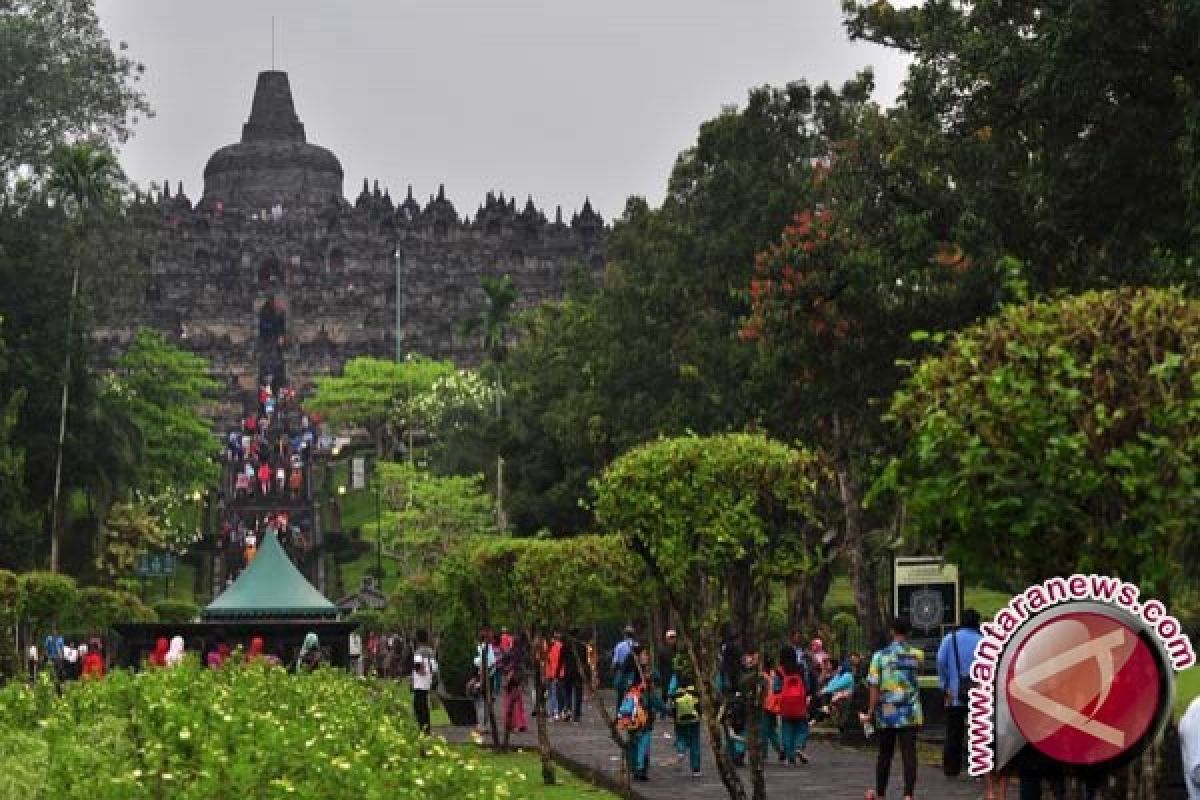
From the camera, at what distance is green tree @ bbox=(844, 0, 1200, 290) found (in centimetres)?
1995

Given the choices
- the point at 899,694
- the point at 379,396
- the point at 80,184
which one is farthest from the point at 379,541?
the point at 899,694

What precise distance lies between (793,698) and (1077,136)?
6.01m

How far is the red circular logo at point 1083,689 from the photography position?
691 cm

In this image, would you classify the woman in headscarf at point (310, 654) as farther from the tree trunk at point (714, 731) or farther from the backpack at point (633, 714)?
the tree trunk at point (714, 731)

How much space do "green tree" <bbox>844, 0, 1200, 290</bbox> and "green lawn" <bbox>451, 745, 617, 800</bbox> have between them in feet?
20.6

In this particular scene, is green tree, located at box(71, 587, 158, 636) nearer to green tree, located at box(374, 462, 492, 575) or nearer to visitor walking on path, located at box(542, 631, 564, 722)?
visitor walking on path, located at box(542, 631, 564, 722)

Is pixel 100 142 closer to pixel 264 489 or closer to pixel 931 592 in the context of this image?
pixel 264 489

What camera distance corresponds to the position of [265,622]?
37.8m

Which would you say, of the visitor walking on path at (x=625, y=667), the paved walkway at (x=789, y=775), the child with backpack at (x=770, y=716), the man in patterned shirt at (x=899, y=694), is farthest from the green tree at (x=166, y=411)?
the man in patterned shirt at (x=899, y=694)

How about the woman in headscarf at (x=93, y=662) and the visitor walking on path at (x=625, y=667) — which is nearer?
the visitor walking on path at (x=625, y=667)

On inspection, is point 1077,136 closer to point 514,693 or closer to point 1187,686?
point 1187,686

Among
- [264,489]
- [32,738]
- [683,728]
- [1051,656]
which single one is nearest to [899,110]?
[683,728]

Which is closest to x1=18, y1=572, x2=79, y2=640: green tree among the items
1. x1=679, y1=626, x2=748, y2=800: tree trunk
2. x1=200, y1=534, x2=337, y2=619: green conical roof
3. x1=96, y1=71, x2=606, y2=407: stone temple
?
x1=200, y1=534, x2=337, y2=619: green conical roof

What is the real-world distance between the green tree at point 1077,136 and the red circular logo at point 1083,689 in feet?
37.3
